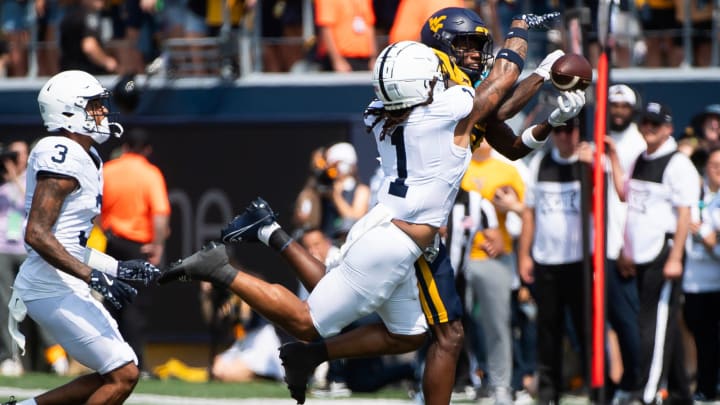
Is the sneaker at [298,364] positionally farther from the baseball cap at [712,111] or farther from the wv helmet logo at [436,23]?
the baseball cap at [712,111]

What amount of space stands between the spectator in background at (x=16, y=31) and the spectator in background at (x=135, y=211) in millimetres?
3359

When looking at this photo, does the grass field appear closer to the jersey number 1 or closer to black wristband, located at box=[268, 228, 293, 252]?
black wristband, located at box=[268, 228, 293, 252]

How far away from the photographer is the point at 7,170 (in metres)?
11.6

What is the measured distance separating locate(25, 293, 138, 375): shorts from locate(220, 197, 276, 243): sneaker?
30.5 inches

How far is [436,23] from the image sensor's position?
7.37 metres

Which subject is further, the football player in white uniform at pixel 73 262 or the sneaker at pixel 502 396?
the sneaker at pixel 502 396

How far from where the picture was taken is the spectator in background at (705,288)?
31.1 feet

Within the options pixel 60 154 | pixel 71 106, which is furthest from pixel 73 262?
pixel 71 106

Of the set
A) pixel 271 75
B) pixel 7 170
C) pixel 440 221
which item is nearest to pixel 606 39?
pixel 440 221

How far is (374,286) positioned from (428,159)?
0.63 meters

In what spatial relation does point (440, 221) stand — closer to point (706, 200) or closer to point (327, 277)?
point (327, 277)

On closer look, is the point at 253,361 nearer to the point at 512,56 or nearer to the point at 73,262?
the point at 73,262

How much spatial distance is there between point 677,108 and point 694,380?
218 centimetres

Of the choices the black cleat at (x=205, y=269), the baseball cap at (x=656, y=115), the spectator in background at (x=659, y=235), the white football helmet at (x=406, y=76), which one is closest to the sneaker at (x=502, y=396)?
the spectator in background at (x=659, y=235)
